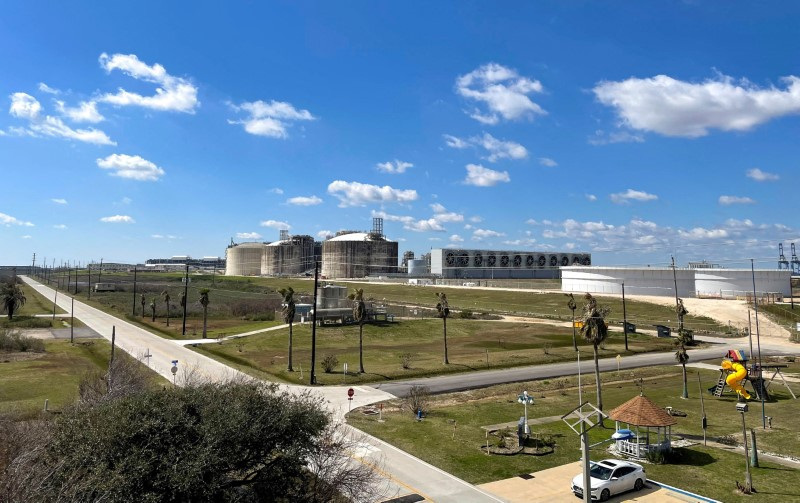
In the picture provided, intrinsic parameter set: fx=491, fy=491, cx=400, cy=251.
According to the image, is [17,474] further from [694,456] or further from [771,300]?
[771,300]

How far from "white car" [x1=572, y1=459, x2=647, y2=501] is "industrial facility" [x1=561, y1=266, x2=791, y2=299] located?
96053 millimetres

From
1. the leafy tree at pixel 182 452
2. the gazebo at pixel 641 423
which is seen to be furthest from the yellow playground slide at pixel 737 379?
the leafy tree at pixel 182 452

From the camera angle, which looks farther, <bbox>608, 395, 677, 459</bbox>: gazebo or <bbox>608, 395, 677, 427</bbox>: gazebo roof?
<bbox>608, 395, 677, 459</bbox>: gazebo

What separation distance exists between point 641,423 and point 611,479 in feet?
17.9

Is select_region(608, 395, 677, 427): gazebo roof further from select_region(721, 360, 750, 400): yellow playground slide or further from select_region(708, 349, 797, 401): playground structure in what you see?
select_region(708, 349, 797, 401): playground structure

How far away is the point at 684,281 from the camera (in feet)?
403

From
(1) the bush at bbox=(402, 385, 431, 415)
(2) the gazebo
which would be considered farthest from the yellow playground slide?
(1) the bush at bbox=(402, 385, 431, 415)

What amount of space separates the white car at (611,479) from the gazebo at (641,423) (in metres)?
3.68

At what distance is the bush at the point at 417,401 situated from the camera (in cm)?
3386

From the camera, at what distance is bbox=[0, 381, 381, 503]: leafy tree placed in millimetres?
12688

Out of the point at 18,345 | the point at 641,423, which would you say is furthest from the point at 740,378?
the point at 18,345

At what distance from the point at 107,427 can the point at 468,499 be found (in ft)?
46.0

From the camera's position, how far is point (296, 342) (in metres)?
63.8

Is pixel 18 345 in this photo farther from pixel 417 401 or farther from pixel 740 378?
pixel 740 378
